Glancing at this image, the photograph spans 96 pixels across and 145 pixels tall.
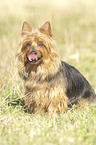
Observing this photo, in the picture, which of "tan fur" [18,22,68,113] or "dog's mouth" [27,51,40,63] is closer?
"dog's mouth" [27,51,40,63]

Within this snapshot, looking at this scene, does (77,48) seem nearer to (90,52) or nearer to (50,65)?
(90,52)

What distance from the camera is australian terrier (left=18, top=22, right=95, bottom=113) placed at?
3.83 meters

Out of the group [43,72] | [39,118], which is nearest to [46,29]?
[43,72]

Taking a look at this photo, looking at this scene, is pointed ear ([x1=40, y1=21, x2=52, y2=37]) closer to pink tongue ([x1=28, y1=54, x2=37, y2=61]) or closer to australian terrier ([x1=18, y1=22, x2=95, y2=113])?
australian terrier ([x1=18, y1=22, x2=95, y2=113])

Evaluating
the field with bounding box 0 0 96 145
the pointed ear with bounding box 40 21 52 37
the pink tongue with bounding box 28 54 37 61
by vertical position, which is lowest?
the field with bounding box 0 0 96 145

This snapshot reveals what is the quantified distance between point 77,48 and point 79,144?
22.3 feet

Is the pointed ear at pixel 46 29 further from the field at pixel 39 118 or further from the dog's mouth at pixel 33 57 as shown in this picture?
the dog's mouth at pixel 33 57

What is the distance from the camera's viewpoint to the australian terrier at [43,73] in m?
3.83

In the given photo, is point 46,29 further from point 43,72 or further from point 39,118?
point 39,118

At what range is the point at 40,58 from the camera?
3.81 metres

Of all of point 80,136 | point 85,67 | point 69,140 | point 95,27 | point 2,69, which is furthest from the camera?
point 95,27

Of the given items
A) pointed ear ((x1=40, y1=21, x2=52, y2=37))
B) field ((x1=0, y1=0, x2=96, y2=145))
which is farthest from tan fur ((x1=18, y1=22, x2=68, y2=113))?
field ((x1=0, y1=0, x2=96, y2=145))

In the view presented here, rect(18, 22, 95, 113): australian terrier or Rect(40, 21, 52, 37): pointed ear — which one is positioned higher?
Rect(40, 21, 52, 37): pointed ear

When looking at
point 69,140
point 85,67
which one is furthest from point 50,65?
point 85,67
